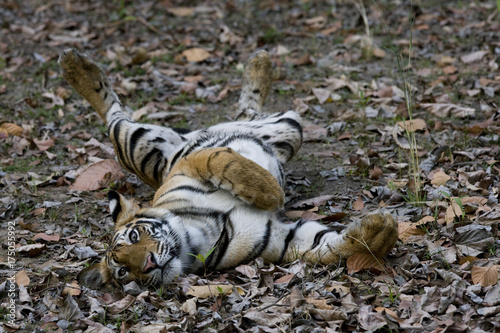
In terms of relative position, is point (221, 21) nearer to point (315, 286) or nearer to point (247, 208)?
point (247, 208)

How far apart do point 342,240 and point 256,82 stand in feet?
7.91

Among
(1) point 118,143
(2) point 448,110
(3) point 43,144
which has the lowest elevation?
(3) point 43,144

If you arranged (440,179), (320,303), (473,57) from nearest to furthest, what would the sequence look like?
(320,303)
(440,179)
(473,57)

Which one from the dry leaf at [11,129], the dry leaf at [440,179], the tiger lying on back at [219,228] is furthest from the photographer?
the dry leaf at [11,129]

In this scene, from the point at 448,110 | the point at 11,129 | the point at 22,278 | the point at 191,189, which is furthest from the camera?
the point at 11,129

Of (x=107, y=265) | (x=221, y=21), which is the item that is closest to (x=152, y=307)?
(x=107, y=265)

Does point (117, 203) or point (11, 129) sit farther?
point (11, 129)

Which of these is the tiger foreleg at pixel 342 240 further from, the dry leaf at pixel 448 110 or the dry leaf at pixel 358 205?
the dry leaf at pixel 448 110

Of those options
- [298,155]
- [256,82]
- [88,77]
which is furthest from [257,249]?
[88,77]

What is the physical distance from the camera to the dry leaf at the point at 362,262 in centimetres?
319

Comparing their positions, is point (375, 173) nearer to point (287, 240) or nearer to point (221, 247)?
point (287, 240)

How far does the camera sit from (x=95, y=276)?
10.7ft

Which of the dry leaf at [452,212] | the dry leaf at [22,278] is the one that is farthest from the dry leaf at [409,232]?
the dry leaf at [22,278]

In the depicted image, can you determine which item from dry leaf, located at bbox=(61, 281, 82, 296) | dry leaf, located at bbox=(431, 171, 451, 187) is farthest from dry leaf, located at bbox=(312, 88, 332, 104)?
dry leaf, located at bbox=(61, 281, 82, 296)
